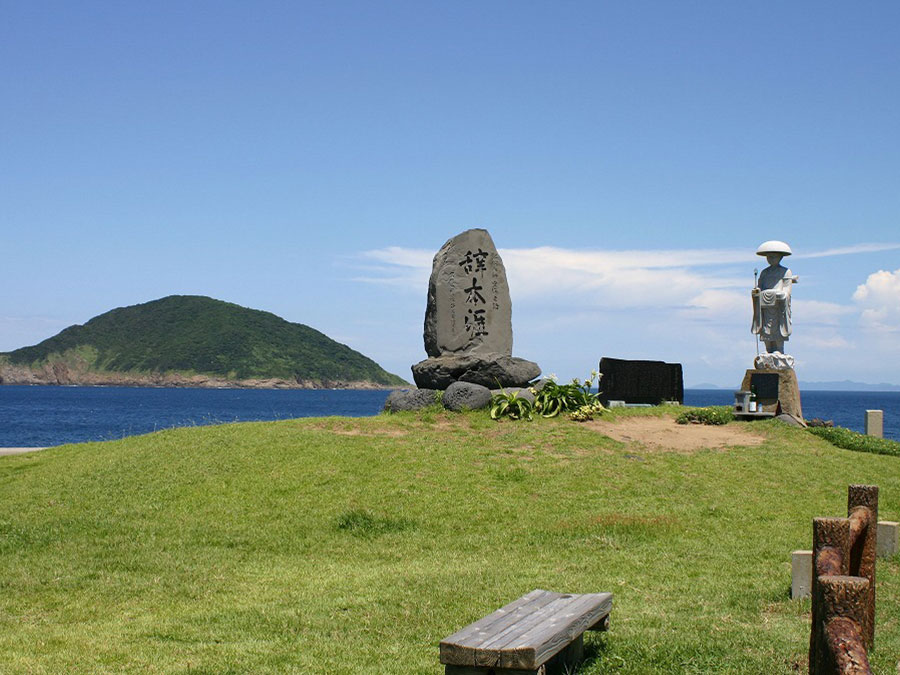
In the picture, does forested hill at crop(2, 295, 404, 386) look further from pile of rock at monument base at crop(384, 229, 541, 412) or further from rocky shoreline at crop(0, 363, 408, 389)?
pile of rock at monument base at crop(384, 229, 541, 412)

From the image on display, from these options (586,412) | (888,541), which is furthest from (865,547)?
(586,412)

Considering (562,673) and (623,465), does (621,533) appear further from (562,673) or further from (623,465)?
(562,673)

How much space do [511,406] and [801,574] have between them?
12.3m

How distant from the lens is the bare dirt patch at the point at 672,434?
63.7 ft

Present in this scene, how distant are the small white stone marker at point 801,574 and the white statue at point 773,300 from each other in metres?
15.8

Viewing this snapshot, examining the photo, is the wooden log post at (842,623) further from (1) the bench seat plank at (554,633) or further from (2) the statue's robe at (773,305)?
(2) the statue's robe at (773,305)

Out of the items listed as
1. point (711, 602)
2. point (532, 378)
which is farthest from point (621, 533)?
point (532, 378)

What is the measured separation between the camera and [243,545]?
12.7 meters

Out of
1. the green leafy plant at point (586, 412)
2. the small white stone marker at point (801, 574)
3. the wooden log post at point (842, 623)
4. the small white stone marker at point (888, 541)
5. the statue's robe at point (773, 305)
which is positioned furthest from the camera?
the statue's robe at point (773, 305)

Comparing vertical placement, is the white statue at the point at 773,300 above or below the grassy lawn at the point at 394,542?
above

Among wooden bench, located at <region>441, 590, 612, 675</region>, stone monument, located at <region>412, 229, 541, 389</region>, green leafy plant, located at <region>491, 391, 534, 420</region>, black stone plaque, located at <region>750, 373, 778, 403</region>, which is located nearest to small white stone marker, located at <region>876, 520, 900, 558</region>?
wooden bench, located at <region>441, 590, 612, 675</region>

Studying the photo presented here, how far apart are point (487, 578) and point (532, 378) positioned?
12270 millimetres

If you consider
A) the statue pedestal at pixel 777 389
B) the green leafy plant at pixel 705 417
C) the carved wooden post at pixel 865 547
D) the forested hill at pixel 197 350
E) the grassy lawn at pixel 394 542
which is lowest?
the grassy lawn at pixel 394 542

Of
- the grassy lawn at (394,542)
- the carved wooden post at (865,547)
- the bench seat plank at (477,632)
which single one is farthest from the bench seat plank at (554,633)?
the carved wooden post at (865,547)
